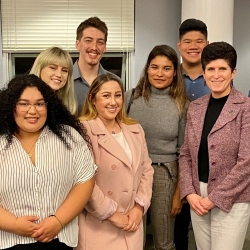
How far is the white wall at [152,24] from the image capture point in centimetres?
422

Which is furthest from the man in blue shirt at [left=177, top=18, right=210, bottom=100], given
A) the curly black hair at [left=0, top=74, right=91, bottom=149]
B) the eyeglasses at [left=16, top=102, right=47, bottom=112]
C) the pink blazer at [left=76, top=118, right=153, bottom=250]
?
the eyeglasses at [left=16, top=102, right=47, bottom=112]

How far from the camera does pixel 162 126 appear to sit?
2.09 m

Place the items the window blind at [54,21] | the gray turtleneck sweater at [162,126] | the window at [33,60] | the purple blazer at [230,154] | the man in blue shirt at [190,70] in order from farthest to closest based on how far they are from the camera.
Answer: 1. the window at [33,60]
2. the window blind at [54,21]
3. the man in blue shirt at [190,70]
4. the gray turtleneck sweater at [162,126]
5. the purple blazer at [230,154]

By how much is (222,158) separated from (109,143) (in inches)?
22.8

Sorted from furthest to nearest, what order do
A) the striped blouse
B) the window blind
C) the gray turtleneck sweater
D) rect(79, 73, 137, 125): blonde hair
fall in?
the window blind, the gray turtleneck sweater, rect(79, 73, 137, 125): blonde hair, the striped blouse

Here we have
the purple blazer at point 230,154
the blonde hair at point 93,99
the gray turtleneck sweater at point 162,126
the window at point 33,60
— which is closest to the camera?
the purple blazer at point 230,154

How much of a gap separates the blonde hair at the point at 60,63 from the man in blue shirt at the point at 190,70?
0.78 metres

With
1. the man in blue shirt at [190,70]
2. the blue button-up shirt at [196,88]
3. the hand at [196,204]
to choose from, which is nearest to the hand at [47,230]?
the hand at [196,204]

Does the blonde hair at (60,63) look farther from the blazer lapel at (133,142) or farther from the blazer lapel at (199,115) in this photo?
the blazer lapel at (199,115)

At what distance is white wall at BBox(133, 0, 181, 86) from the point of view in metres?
4.22

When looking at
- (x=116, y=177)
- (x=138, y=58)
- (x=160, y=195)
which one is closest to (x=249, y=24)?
(x=138, y=58)

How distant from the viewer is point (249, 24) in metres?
4.35

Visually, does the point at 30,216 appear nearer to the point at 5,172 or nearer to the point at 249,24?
the point at 5,172

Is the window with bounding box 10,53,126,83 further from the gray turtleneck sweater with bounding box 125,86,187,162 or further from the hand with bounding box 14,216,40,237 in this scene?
the hand with bounding box 14,216,40,237
